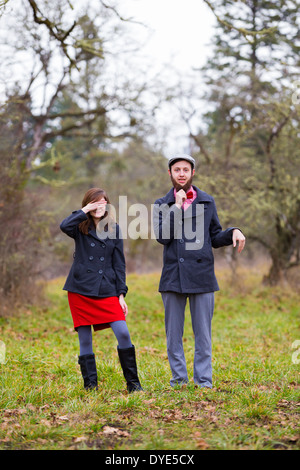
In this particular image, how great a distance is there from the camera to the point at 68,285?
4590 mm

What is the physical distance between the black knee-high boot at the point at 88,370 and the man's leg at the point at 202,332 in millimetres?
984

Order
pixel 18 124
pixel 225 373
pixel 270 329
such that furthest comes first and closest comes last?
1. pixel 18 124
2. pixel 270 329
3. pixel 225 373

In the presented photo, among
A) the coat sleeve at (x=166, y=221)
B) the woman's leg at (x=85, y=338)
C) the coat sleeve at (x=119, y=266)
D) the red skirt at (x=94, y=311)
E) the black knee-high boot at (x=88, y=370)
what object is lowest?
the black knee-high boot at (x=88, y=370)

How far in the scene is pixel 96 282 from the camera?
4551 millimetres

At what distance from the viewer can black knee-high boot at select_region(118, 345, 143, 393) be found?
4.55 metres

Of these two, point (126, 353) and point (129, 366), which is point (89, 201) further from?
point (129, 366)

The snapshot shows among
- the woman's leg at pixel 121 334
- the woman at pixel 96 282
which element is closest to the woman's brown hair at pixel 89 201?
the woman at pixel 96 282

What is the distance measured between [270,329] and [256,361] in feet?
9.61

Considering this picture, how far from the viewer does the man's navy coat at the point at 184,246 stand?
459 cm

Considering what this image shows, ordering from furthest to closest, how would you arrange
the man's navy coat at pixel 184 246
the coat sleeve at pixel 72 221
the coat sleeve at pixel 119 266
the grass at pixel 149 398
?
1. the coat sleeve at pixel 119 266
2. the man's navy coat at pixel 184 246
3. the coat sleeve at pixel 72 221
4. the grass at pixel 149 398

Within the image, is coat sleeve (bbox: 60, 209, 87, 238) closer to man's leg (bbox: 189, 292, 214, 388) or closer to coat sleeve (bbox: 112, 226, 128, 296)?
coat sleeve (bbox: 112, 226, 128, 296)

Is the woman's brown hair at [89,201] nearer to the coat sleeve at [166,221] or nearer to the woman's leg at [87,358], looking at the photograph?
the coat sleeve at [166,221]

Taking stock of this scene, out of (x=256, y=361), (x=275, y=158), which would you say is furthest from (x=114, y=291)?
(x=275, y=158)
